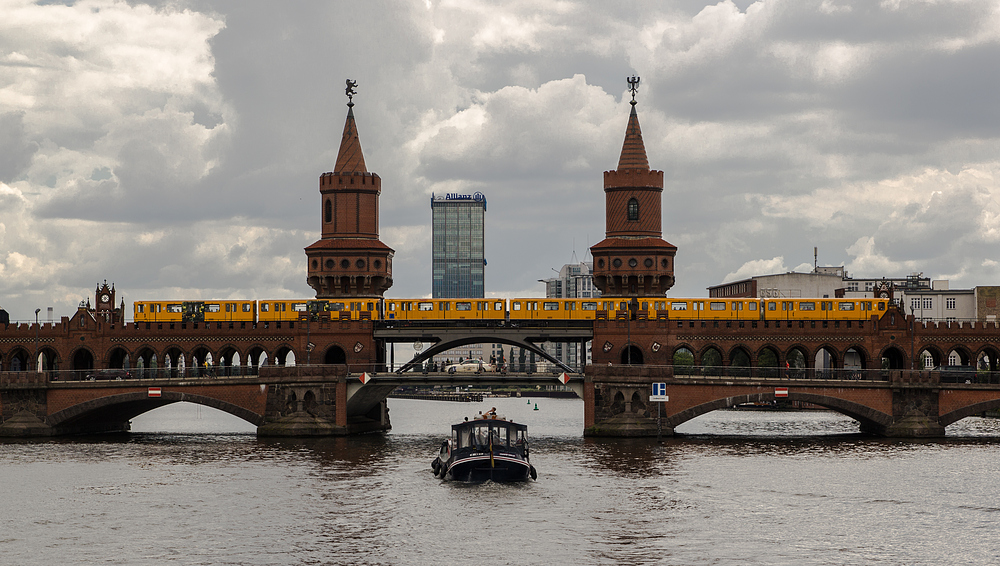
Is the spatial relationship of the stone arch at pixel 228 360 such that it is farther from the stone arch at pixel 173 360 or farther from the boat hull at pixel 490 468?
the boat hull at pixel 490 468

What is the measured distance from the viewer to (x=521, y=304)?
114 metres

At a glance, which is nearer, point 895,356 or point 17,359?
point 895,356

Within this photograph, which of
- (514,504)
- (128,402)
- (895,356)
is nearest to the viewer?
(514,504)

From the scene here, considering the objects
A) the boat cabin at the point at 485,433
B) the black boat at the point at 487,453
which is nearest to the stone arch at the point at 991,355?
the black boat at the point at 487,453

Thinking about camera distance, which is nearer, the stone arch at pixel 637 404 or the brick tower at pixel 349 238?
the stone arch at pixel 637 404

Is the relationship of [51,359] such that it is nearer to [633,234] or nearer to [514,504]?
[633,234]

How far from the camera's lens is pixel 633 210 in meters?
123

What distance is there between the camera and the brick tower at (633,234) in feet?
398

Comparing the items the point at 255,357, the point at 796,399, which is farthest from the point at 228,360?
the point at 796,399

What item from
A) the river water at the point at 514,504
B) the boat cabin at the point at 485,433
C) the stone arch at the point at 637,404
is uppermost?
the stone arch at the point at 637,404

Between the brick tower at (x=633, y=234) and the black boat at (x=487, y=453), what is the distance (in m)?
43.6

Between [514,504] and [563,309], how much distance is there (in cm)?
4751

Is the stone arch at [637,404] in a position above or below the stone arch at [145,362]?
below

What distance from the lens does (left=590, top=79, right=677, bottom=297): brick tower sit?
121 metres
